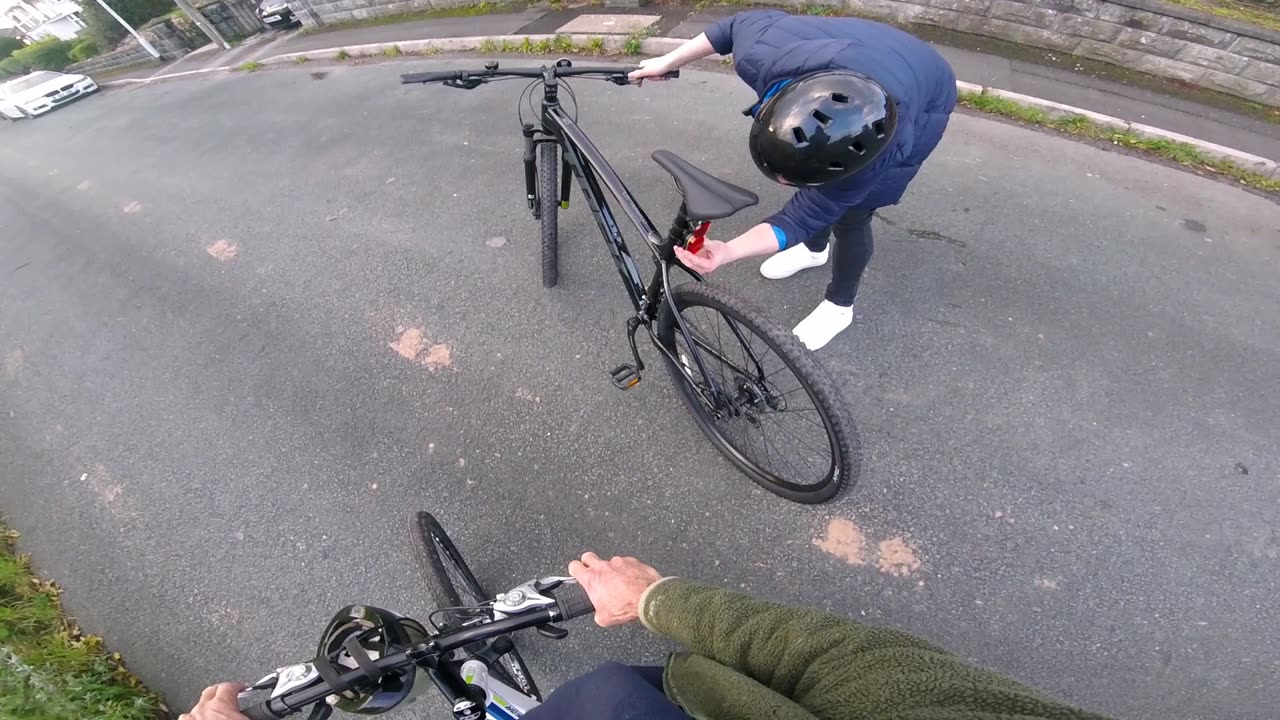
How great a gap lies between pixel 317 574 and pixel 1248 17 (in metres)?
7.44

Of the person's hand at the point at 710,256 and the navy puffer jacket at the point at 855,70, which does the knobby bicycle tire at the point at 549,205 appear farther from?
the person's hand at the point at 710,256

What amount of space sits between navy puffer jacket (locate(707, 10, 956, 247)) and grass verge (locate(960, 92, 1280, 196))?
305 cm

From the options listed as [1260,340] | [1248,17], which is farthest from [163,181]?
[1248,17]

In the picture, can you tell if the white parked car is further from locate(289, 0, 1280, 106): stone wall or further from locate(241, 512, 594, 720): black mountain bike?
locate(241, 512, 594, 720): black mountain bike

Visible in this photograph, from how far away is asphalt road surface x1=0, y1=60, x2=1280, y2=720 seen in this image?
2139mm

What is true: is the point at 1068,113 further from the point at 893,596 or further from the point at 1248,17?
the point at 893,596

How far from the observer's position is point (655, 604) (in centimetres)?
132

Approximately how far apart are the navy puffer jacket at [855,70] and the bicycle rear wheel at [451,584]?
1.80 metres

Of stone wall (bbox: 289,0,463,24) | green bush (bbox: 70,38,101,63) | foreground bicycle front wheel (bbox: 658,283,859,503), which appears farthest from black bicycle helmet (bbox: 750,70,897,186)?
green bush (bbox: 70,38,101,63)

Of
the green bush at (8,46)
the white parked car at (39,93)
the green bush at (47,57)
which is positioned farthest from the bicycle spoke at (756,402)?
the green bush at (8,46)

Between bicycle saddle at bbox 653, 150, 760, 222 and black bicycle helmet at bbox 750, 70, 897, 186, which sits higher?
black bicycle helmet at bbox 750, 70, 897, 186

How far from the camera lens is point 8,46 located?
1085 inches

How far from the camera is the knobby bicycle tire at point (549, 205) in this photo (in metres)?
2.98

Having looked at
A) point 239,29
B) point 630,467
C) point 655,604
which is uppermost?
point 239,29
